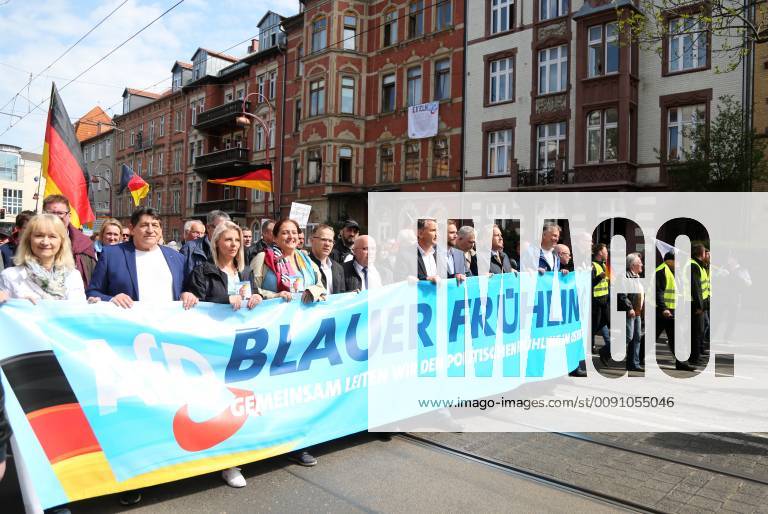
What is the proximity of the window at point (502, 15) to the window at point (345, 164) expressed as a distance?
9751 millimetres

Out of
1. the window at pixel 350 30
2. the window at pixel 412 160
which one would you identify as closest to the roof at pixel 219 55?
the window at pixel 350 30

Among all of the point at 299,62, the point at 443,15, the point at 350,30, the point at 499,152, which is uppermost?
the point at 350,30

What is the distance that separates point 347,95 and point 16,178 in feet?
224

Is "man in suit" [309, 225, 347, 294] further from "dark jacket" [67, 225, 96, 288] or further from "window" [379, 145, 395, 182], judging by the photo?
"window" [379, 145, 395, 182]

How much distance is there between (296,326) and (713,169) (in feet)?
55.0

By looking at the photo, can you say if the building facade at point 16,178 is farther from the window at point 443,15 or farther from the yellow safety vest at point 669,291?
the yellow safety vest at point 669,291

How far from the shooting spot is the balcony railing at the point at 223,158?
41.4m

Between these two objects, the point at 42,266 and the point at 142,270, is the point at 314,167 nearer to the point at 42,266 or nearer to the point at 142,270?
the point at 142,270

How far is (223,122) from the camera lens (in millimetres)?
43469

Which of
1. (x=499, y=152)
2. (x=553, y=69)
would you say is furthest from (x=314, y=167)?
(x=553, y=69)

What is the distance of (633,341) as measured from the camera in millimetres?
8750

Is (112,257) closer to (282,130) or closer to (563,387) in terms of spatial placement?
(563,387)

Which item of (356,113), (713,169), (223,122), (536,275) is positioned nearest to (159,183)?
(223,122)

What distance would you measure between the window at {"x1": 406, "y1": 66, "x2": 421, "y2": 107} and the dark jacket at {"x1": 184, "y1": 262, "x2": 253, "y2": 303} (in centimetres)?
2602
